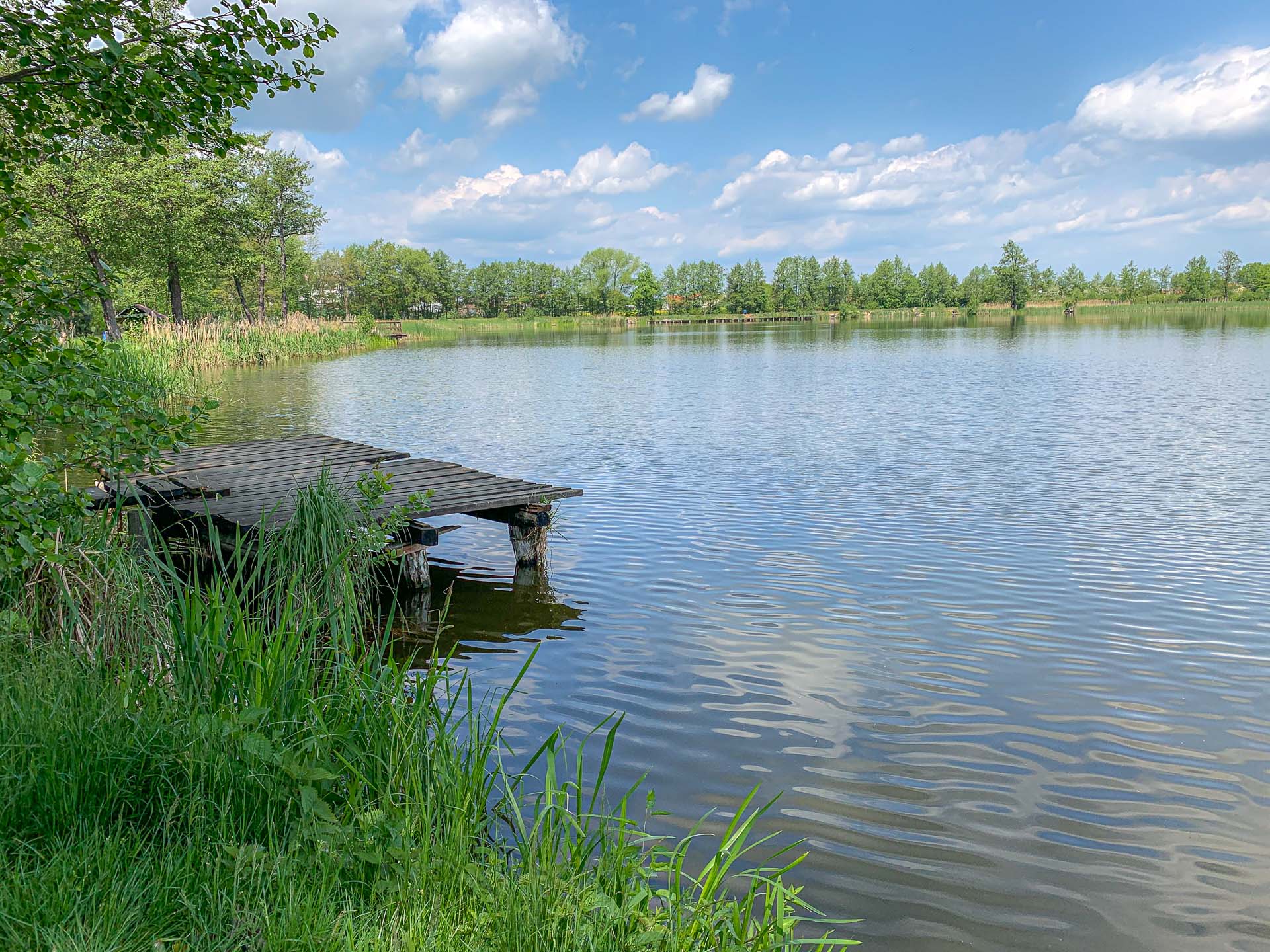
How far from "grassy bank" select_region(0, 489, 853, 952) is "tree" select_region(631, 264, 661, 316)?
488ft

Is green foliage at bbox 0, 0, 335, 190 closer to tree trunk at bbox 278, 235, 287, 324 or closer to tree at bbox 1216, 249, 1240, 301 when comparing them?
tree trunk at bbox 278, 235, 287, 324

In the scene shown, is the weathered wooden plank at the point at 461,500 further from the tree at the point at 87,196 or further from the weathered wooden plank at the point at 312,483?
the tree at the point at 87,196

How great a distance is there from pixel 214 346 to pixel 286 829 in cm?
3474

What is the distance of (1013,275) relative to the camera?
137250mm

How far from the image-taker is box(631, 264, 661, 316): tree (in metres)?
149

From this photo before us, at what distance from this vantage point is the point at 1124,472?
514 inches

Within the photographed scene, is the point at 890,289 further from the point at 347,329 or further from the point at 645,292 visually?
the point at 347,329

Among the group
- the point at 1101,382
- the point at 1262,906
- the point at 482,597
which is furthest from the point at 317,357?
the point at 1262,906

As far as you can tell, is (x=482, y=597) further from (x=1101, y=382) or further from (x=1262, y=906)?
(x=1101, y=382)

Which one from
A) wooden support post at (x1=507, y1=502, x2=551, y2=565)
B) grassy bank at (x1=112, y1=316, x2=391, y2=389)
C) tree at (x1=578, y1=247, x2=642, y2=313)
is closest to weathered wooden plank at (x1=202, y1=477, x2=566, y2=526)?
wooden support post at (x1=507, y1=502, x2=551, y2=565)

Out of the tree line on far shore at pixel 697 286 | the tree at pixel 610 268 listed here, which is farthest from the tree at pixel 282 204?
the tree at pixel 610 268

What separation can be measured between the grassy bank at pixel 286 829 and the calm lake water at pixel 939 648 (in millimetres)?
864

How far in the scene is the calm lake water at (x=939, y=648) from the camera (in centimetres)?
402

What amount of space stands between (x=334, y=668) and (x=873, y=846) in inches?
117
